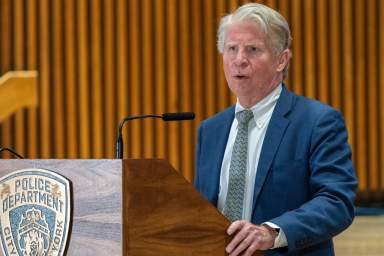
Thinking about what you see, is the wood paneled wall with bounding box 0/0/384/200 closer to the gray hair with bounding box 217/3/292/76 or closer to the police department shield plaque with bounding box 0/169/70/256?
the gray hair with bounding box 217/3/292/76

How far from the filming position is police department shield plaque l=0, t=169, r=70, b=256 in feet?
4.73

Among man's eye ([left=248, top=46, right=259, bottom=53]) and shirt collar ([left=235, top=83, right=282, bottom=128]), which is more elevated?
man's eye ([left=248, top=46, right=259, bottom=53])

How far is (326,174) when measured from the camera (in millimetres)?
1724

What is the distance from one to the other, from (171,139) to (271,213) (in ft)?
13.0

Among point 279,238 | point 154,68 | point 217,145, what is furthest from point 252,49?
point 154,68

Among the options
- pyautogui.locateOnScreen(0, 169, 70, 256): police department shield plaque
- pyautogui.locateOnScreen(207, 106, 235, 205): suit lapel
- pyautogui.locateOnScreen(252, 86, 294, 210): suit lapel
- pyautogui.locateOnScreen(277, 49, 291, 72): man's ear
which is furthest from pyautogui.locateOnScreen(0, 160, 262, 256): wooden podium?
pyautogui.locateOnScreen(277, 49, 291, 72): man's ear

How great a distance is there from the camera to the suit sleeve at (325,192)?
5.30 ft

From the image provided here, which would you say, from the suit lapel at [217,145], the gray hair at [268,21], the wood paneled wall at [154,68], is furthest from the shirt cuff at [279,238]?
the wood paneled wall at [154,68]

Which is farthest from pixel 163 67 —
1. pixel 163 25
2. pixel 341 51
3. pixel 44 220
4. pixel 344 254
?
pixel 44 220

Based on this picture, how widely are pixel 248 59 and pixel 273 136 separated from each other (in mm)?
188

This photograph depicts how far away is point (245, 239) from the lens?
150 centimetres

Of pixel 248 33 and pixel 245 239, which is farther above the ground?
pixel 248 33

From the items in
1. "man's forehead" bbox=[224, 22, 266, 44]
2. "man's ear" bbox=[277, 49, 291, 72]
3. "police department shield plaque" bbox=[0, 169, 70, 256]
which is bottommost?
"police department shield plaque" bbox=[0, 169, 70, 256]

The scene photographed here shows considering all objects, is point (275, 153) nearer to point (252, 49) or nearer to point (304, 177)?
point (304, 177)
